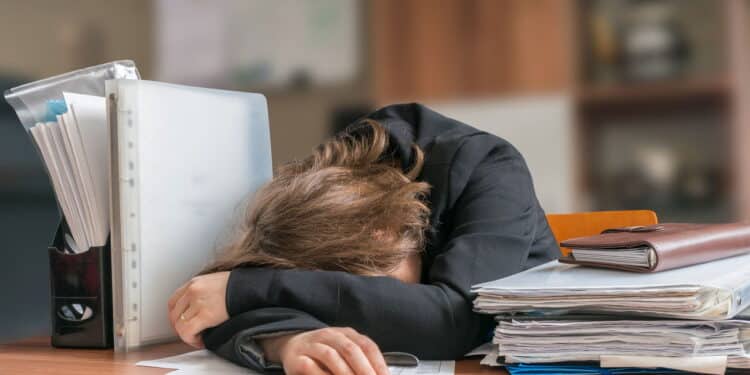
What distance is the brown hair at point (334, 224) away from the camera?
0.78m

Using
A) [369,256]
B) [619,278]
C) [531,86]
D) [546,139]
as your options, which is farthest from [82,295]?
[531,86]

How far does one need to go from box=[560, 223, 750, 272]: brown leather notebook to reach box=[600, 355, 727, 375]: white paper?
0.09m

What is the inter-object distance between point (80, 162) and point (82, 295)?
0.14 meters

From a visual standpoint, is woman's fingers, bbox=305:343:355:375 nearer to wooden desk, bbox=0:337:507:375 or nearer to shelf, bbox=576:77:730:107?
wooden desk, bbox=0:337:507:375

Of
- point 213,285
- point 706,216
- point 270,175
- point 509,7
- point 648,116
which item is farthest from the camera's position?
point 509,7

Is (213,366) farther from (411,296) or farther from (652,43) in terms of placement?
(652,43)

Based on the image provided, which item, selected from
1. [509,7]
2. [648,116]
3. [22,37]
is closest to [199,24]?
[22,37]

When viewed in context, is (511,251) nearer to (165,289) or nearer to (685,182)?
(165,289)

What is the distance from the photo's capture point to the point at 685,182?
2.86 m

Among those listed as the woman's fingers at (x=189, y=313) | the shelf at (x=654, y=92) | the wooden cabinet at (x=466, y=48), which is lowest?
the woman's fingers at (x=189, y=313)

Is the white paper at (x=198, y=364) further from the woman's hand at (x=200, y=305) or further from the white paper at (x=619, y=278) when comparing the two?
the white paper at (x=619, y=278)

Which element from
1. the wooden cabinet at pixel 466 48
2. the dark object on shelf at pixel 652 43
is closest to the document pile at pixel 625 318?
the dark object on shelf at pixel 652 43

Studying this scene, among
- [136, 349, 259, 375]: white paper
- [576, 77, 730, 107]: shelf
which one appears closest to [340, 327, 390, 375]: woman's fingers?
[136, 349, 259, 375]: white paper

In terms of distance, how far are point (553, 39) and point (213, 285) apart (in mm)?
2540
